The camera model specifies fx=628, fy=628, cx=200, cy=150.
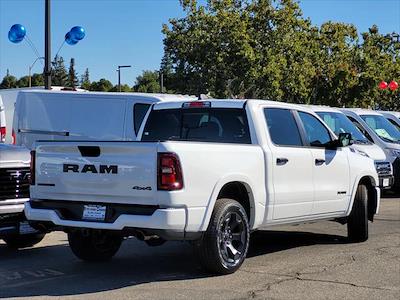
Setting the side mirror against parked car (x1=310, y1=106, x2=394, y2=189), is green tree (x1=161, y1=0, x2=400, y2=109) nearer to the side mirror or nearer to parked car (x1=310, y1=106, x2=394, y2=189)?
parked car (x1=310, y1=106, x2=394, y2=189)

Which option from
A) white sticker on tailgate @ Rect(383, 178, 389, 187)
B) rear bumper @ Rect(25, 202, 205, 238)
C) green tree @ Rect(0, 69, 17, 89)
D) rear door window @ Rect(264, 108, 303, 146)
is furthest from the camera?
green tree @ Rect(0, 69, 17, 89)

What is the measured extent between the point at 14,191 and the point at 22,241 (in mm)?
1027

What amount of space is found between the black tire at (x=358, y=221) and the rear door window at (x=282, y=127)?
1.52 meters

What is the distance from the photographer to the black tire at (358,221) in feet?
28.3

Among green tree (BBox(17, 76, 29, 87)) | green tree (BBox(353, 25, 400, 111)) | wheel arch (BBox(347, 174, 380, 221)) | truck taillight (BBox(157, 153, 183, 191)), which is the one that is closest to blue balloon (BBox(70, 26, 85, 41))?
wheel arch (BBox(347, 174, 380, 221))

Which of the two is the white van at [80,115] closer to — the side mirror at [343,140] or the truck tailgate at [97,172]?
the side mirror at [343,140]

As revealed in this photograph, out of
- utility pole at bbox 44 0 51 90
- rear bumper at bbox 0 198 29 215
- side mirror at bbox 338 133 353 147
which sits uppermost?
utility pole at bbox 44 0 51 90

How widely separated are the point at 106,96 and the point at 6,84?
106731 mm

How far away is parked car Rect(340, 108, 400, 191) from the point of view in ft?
48.8

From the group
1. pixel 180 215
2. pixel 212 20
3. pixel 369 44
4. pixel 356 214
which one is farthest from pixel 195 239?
pixel 369 44

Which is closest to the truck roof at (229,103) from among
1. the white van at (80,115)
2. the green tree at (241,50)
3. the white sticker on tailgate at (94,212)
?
the white sticker on tailgate at (94,212)

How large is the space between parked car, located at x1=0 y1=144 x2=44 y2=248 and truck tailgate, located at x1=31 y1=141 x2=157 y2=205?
3.01 feet

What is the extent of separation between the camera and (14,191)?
7.68 m

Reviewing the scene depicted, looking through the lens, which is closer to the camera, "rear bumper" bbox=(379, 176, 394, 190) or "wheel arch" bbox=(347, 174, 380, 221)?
"wheel arch" bbox=(347, 174, 380, 221)
